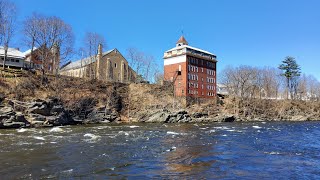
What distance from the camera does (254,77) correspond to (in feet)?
310

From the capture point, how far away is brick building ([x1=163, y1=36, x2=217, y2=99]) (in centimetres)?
8175

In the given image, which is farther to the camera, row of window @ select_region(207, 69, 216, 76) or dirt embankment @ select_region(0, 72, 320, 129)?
row of window @ select_region(207, 69, 216, 76)

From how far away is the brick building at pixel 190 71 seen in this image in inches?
3219

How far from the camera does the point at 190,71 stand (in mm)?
83188

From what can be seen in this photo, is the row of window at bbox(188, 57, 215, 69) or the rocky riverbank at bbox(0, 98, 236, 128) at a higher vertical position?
the row of window at bbox(188, 57, 215, 69)

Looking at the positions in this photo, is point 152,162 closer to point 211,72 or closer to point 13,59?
point 13,59

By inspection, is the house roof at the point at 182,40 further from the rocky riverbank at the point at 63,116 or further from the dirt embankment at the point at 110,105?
the rocky riverbank at the point at 63,116

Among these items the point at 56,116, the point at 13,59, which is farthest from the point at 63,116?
the point at 13,59

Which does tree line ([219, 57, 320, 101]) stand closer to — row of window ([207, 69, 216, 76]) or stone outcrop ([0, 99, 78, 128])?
row of window ([207, 69, 216, 76])

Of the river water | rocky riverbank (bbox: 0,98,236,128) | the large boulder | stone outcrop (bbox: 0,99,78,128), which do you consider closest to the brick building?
rocky riverbank (bbox: 0,98,236,128)

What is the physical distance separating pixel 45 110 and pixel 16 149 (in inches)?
1036

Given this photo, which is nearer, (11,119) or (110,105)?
(11,119)

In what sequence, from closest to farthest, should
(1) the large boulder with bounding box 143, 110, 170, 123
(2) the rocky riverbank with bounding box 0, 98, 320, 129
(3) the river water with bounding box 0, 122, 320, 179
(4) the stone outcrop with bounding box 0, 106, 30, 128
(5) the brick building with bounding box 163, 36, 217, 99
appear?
(3) the river water with bounding box 0, 122, 320, 179, (4) the stone outcrop with bounding box 0, 106, 30, 128, (2) the rocky riverbank with bounding box 0, 98, 320, 129, (1) the large boulder with bounding box 143, 110, 170, 123, (5) the brick building with bounding box 163, 36, 217, 99

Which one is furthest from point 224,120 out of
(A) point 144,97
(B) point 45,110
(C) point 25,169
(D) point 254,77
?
(C) point 25,169
